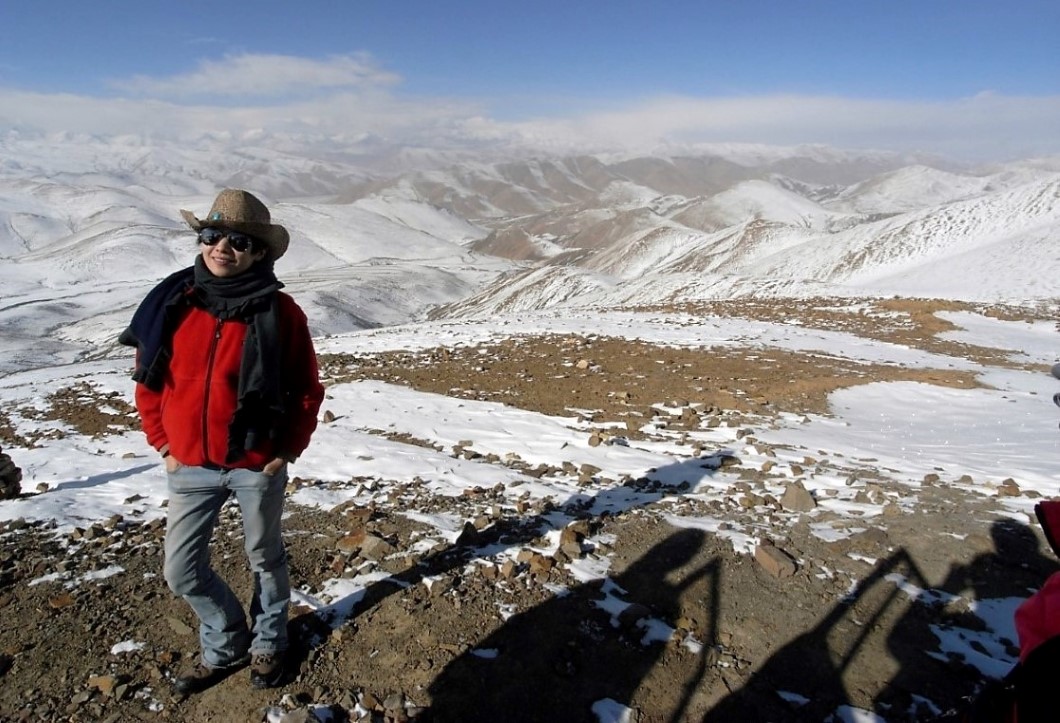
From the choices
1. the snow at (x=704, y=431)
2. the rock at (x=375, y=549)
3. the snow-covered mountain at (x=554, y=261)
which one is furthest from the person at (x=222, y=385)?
the snow-covered mountain at (x=554, y=261)

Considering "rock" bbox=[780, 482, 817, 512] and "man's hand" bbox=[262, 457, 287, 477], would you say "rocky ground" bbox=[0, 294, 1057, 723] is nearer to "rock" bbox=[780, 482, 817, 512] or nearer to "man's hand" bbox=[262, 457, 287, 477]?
"rock" bbox=[780, 482, 817, 512]

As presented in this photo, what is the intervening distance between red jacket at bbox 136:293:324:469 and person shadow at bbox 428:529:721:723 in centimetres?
181

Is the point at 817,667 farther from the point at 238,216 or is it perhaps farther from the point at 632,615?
the point at 238,216

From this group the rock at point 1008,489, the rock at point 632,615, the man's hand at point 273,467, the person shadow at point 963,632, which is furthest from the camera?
the rock at point 1008,489

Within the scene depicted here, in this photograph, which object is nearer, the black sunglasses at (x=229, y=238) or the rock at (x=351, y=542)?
the black sunglasses at (x=229, y=238)

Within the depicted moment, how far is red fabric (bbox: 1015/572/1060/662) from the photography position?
2.10m

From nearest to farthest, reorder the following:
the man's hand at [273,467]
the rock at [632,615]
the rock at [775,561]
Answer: the man's hand at [273,467] < the rock at [632,615] < the rock at [775,561]

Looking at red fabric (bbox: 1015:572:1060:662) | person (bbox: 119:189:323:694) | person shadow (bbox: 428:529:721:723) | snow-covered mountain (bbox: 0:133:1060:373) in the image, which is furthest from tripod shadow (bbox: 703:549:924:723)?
snow-covered mountain (bbox: 0:133:1060:373)

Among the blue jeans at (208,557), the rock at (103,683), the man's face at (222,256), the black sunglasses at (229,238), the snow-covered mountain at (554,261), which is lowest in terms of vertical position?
the snow-covered mountain at (554,261)

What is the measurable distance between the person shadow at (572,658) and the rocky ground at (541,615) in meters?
0.01

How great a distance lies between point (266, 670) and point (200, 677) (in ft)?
1.24

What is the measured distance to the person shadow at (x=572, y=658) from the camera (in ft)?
11.6

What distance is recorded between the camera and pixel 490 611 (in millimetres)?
4395

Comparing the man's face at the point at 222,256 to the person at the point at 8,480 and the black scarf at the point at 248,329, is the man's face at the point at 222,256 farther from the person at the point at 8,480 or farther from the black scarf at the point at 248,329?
the person at the point at 8,480
